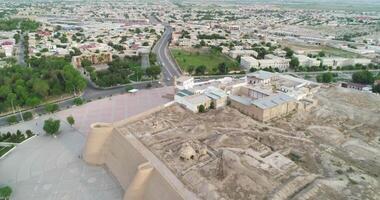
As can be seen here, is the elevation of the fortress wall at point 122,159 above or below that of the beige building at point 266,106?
below

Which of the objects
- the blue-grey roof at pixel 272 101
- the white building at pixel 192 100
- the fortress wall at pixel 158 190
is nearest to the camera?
the fortress wall at pixel 158 190

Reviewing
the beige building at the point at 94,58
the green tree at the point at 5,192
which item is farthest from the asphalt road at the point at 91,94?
the green tree at the point at 5,192

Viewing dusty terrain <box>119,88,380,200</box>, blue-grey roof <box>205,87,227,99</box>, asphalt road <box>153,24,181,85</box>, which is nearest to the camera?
dusty terrain <box>119,88,380,200</box>

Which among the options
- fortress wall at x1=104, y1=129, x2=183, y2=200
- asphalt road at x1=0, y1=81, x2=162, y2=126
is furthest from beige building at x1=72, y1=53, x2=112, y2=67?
fortress wall at x1=104, y1=129, x2=183, y2=200

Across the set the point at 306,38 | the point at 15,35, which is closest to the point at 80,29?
the point at 15,35

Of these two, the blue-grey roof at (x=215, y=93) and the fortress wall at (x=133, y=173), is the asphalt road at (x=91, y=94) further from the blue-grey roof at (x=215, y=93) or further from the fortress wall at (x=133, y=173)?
the fortress wall at (x=133, y=173)

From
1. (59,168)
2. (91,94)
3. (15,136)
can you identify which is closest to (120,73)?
(91,94)

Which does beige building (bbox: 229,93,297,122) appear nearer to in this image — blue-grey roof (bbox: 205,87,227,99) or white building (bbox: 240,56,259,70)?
blue-grey roof (bbox: 205,87,227,99)

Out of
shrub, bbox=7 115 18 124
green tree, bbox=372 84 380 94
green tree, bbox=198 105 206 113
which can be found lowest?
shrub, bbox=7 115 18 124
